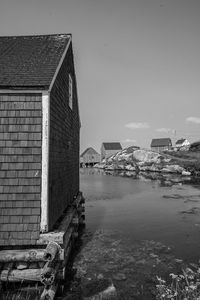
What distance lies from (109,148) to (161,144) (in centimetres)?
2767

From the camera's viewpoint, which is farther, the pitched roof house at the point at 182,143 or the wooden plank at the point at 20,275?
the pitched roof house at the point at 182,143

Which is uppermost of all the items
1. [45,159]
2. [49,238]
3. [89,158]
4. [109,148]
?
[109,148]

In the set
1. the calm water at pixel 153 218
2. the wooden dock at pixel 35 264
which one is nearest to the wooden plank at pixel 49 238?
the wooden dock at pixel 35 264

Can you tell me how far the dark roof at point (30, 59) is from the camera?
7688 mm

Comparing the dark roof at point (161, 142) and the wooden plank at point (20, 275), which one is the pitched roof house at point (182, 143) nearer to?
the dark roof at point (161, 142)

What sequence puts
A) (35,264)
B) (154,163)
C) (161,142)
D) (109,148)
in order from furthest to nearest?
(161,142) < (109,148) < (154,163) < (35,264)

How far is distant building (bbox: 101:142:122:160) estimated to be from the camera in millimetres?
116562

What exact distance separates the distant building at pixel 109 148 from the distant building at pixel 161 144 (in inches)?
732

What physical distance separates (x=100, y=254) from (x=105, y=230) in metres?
3.66

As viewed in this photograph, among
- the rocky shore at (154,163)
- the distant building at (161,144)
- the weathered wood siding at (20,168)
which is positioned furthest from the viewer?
the distant building at (161,144)

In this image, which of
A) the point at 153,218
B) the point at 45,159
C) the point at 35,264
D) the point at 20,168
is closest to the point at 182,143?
the point at 153,218

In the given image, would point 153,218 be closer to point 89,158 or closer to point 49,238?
point 49,238

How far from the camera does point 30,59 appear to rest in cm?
930

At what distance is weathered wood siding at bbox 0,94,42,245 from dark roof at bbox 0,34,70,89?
52 centimetres
